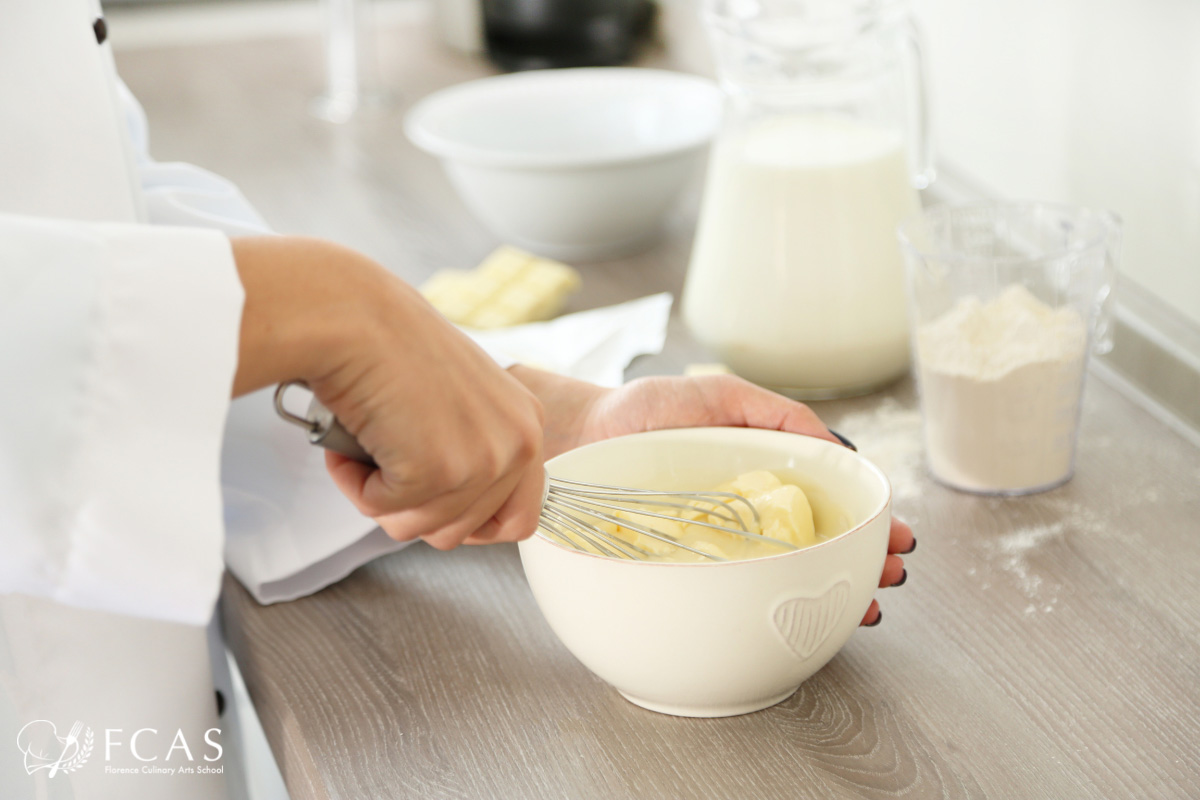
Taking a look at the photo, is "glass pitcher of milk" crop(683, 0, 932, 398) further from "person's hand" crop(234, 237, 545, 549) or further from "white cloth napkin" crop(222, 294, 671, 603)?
"person's hand" crop(234, 237, 545, 549)

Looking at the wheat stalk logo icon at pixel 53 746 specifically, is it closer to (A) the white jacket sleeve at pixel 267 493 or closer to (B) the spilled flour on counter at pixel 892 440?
(A) the white jacket sleeve at pixel 267 493

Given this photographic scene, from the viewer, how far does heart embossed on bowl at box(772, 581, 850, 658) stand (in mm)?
434

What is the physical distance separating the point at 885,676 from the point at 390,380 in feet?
0.86

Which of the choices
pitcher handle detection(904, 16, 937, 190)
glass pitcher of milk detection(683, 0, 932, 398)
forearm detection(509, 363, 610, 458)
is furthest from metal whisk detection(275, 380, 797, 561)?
pitcher handle detection(904, 16, 937, 190)

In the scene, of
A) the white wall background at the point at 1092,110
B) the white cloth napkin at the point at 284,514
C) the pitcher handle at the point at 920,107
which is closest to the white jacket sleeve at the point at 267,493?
the white cloth napkin at the point at 284,514

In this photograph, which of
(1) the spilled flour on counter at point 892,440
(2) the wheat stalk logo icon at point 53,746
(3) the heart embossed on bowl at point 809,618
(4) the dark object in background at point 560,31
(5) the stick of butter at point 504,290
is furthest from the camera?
(4) the dark object in background at point 560,31

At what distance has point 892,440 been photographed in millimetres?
689

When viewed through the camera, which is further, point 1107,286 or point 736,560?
point 1107,286

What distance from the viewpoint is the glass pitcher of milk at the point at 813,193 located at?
2.31 ft

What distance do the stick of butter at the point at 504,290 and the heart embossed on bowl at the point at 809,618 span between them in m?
0.45

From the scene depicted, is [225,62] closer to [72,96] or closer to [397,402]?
[72,96]

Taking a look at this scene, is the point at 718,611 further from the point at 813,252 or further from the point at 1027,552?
the point at 813,252

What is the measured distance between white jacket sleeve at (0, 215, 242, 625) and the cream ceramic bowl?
0.15 meters

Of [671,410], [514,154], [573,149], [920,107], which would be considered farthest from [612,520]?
[573,149]
